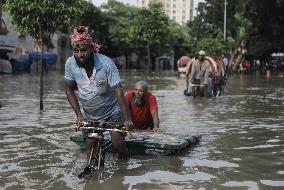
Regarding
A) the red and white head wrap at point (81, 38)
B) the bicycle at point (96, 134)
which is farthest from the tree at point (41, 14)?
the bicycle at point (96, 134)

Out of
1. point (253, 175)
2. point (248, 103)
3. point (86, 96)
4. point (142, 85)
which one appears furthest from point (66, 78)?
point (248, 103)

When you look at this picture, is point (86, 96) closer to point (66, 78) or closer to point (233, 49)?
point (66, 78)

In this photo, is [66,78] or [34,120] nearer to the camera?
[66,78]

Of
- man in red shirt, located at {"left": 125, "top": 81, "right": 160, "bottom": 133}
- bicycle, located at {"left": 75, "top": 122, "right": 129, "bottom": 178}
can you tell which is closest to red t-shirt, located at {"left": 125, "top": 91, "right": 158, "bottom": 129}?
man in red shirt, located at {"left": 125, "top": 81, "right": 160, "bottom": 133}

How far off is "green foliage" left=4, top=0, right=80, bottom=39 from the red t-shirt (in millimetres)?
5499

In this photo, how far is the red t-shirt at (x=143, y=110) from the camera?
9039mm

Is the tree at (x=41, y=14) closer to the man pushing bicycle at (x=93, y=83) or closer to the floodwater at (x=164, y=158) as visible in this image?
the floodwater at (x=164, y=158)

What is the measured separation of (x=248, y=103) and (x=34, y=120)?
7.89 metres

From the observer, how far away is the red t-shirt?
9.04 m

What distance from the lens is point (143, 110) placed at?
924 cm

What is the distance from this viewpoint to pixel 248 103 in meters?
18.2

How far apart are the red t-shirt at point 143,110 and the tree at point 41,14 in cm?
550

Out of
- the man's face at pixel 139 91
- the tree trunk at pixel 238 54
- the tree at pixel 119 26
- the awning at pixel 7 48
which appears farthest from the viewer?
the tree at pixel 119 26

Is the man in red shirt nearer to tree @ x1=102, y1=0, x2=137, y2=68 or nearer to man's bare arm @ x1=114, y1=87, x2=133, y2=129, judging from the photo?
man's bare arm @ x1=114, y1=87, x2=133, y2=129
